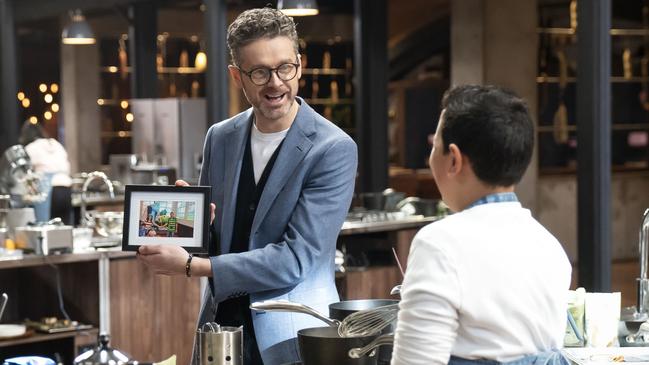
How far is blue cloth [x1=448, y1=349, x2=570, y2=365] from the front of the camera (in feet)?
6.40

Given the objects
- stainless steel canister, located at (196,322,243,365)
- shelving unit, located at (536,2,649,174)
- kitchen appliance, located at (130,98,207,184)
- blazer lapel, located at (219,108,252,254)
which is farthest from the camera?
shelving unit, located at (536,2,649,174)

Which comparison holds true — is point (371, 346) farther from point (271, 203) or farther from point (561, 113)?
point (561, 113)

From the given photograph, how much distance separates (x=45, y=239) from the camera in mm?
5734

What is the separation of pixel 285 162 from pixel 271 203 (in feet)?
0.37

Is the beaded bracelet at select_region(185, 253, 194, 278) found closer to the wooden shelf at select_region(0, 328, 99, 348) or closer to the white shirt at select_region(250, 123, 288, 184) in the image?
the white shirt at select_region(250, 123, 288, 184)

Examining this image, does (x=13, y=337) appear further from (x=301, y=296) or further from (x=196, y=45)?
(x=196, y=45)

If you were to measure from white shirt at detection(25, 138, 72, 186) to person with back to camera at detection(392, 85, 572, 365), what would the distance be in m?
8.86

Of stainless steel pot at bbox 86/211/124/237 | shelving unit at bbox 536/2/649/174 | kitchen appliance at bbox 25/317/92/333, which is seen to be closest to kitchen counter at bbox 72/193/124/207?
stainless steel pot at bbox 86/211/124/237

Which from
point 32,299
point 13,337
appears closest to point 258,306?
point 13,337

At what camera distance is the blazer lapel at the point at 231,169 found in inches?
117

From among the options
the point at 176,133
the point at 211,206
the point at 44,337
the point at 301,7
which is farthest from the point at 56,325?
the point at 176,133

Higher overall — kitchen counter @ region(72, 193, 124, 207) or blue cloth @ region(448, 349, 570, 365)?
blue cloth @ region(448, 349, 570, 365)

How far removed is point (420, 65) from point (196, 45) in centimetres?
351

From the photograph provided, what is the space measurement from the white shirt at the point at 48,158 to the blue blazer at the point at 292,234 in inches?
308
